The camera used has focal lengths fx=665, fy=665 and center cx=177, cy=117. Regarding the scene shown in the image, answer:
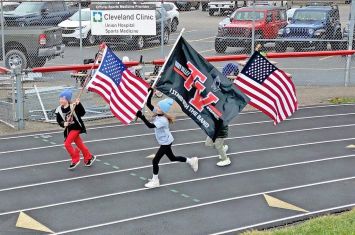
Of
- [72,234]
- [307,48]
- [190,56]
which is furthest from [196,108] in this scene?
[307,48]

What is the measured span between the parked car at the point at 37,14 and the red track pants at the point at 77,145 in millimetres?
12597

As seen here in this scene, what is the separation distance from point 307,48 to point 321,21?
3.43 meters

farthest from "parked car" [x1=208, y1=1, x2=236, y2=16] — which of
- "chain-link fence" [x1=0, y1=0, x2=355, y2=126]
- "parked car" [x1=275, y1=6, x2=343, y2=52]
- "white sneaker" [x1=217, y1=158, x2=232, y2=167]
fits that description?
"white sneaker" [x1=217, y1=158, x2=232, y2=167]

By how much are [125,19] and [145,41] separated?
17.3ft

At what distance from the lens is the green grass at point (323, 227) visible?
8281 mm

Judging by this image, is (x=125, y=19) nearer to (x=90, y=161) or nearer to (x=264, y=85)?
(x=90, y=161)

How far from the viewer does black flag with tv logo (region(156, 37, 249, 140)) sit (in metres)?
10.2

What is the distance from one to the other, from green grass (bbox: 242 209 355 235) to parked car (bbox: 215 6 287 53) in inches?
517

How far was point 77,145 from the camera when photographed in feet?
39.9

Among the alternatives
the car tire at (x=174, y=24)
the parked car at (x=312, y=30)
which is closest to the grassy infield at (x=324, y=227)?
the parked car at (x=312, y=30)

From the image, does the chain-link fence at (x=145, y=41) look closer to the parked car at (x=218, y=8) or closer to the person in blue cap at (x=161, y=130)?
the person in blue cap at (x=161, y=130)

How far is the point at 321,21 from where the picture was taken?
2616 centimetres

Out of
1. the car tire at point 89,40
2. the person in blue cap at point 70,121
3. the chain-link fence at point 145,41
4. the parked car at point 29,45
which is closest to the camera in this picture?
the person in blue cap at point 70,121

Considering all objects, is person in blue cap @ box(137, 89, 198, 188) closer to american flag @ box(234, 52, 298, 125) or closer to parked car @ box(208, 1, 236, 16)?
american flag @ box(234, 52, 298, 125)
